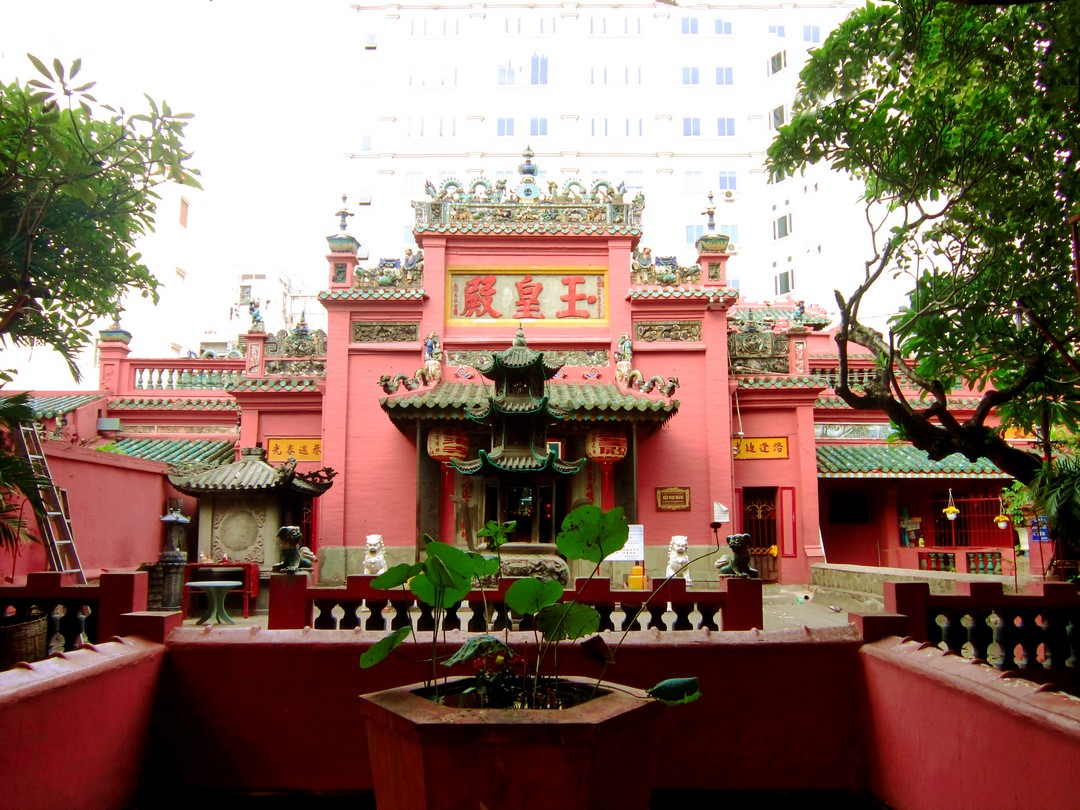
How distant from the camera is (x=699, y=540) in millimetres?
15148

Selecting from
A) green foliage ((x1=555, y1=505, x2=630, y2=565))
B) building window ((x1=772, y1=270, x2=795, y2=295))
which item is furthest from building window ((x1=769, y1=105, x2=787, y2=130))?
green foliage ((x1=555, y1=505, x2=630, y2=565))

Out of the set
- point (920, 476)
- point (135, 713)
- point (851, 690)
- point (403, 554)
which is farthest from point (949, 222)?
point (403, 554)

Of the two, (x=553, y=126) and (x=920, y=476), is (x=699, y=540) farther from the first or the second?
(x=553, y=126)

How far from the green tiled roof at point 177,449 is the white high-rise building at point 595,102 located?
23.8 metres

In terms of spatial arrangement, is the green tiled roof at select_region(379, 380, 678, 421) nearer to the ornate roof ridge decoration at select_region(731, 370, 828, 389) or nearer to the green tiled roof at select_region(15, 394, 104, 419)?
the ornate roof ridge decoration at select_region(731, 370, 828, 389)

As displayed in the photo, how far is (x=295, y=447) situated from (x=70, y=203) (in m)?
8.46

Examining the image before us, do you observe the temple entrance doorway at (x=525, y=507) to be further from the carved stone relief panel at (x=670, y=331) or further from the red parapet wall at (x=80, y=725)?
the red parapet wall at (x=80, y=725)

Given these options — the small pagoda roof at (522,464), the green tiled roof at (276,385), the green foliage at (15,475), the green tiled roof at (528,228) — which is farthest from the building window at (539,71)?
the green foliage at (15,475)

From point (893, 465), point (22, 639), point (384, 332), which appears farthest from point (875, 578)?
point (22, 639)

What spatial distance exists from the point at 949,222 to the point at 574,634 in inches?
283

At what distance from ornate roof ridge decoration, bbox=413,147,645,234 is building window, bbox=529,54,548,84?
2702cm

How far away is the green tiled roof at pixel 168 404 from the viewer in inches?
683

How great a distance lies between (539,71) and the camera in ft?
134

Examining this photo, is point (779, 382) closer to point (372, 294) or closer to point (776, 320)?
point (776, 320)
